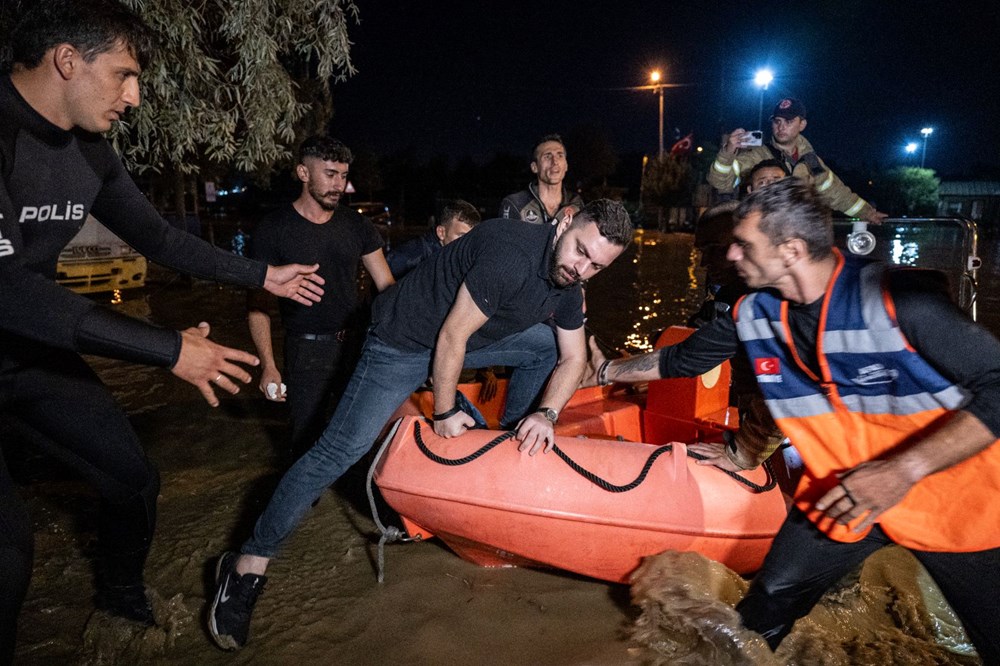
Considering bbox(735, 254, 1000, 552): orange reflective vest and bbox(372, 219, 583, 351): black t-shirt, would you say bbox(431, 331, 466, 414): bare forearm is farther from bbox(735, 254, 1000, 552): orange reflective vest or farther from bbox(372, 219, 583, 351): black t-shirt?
bbox(735, 254, 1000, 552): orange reflective vest

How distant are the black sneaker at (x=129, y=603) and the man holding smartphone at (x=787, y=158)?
4.67 meters

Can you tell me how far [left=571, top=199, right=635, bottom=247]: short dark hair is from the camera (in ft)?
7.92

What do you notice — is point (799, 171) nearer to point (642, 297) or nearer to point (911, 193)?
point (642, 297)

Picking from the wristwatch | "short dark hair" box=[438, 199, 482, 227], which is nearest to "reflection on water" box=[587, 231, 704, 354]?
"short dark hair" box=[438, 199, 482, 227]

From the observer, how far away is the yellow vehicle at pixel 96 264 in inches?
366

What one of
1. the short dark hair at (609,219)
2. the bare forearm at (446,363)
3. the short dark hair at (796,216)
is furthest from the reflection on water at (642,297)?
the short dark hair at (796,216)

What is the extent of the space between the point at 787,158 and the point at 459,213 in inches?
103

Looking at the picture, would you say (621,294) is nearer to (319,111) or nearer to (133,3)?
(133,3)

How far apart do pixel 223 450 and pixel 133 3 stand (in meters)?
3.08

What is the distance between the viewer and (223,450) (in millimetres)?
4457

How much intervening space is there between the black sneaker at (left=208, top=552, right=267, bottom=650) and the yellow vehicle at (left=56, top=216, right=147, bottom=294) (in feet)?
27.4

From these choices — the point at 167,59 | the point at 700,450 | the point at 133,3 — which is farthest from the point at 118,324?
the point at 167,59

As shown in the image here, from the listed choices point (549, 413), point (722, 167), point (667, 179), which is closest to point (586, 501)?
point (549, 413)

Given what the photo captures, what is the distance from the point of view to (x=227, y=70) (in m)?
4.57
